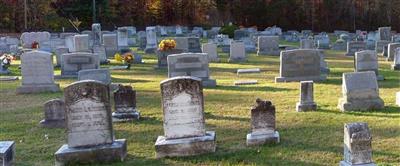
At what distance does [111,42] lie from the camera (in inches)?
1095

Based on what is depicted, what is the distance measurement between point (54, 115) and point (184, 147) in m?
3.26

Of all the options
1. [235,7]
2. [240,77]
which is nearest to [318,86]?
[240,77]

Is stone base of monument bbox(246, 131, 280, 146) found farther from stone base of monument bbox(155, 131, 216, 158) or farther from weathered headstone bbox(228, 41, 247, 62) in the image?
weathered headstone bbox(228, 41, 247, 62)

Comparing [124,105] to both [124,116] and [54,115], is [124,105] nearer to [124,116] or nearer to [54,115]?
[124,116]

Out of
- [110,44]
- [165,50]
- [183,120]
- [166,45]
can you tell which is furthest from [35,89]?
[110,44]

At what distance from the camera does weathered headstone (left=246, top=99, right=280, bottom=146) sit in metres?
8.83

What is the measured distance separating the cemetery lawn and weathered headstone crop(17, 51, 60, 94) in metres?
0.39

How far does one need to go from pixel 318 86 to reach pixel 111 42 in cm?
1430

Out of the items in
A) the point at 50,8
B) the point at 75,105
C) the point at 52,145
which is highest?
the point at 50,8

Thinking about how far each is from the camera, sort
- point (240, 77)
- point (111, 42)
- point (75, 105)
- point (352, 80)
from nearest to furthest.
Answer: point (75, 105)
point (352, 80)
point (240, 77)
point (111, 42)

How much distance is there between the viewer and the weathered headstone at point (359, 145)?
7.04 metres

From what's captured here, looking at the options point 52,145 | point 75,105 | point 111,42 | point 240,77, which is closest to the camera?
point 75,105

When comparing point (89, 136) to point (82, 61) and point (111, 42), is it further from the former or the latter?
point (111, 42)

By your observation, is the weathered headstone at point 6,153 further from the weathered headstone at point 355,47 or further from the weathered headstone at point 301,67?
the weathered headstone at point 355,47
